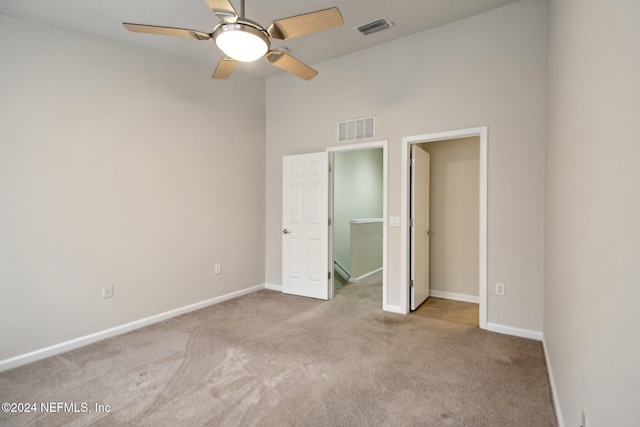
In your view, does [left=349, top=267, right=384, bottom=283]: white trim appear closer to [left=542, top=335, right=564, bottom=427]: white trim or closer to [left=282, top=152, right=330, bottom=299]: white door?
[left=282, top=152, right=330, bottom=299]: white door

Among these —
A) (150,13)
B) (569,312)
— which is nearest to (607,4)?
(569,312)

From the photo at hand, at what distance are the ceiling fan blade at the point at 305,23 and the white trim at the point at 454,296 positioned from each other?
3804 millimetres

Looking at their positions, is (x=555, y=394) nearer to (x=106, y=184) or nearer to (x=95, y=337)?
(x=95, y=337)

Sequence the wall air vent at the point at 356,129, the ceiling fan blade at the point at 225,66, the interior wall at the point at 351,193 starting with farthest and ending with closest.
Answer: the interior wall at the point at 351,193, the wall air vent at the point at 356,129, the ceiling fan blade at the point at 225,66

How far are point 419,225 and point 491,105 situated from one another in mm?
1573

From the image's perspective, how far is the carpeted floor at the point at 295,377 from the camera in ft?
6.33

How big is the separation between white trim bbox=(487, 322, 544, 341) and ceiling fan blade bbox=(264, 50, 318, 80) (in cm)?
305

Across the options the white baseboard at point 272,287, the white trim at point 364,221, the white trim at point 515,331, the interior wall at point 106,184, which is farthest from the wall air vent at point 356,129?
the white trim at point 515,331

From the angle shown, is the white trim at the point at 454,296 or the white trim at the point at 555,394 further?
the white trim at the point at 454,296

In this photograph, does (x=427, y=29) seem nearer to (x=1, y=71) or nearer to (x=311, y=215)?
(x=311, y=215)

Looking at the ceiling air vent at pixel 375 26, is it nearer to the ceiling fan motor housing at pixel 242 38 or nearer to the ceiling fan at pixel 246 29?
the ceiling fan at pixel 246 29

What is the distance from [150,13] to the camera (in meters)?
2.95

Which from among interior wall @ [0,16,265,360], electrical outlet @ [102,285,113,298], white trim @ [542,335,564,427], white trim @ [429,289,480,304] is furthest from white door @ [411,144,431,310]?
electrical outlet @ [102,285,113,298]

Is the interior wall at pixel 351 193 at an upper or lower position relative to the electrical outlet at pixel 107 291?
upper
